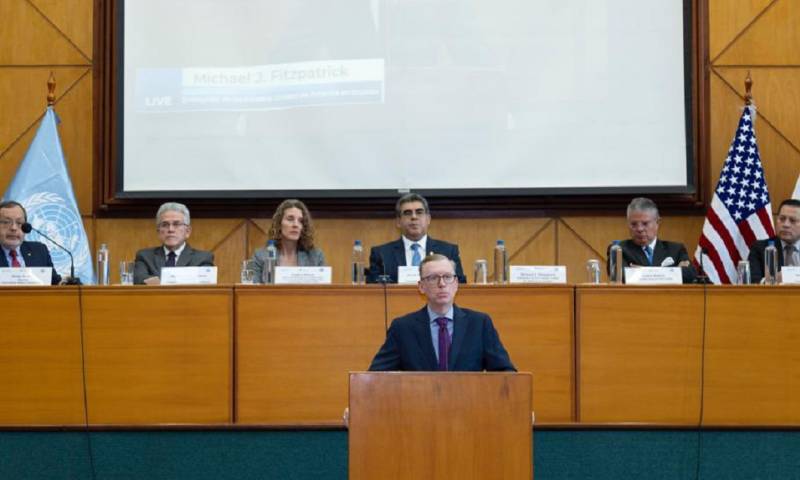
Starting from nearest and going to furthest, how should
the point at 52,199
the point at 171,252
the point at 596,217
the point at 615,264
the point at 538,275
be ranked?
1. the point at 538,275
2. the point at 615,264
3. the point at 171,252
4. the point at 52,199
5. the point at 596,217

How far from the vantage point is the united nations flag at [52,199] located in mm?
6797

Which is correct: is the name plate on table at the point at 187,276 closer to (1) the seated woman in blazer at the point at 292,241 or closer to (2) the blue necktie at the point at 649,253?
(1) the seated woman in blazer at the point at 292,241

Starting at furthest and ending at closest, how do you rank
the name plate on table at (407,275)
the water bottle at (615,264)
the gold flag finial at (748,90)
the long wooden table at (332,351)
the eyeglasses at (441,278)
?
1. the gold flag finial at (748,90)
2. the water bottle at (615,264)
3. the name plate on table at (407,275)
4. the long wooden table at (332,351)
5. the eyeglasses at (441,278)

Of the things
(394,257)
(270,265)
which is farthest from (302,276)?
(394,257)

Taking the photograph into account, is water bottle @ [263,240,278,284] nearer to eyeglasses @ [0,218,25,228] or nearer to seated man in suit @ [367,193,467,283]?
seated man in suit @ [367,193,467,283]

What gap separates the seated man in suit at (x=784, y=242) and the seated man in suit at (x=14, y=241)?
3.81 metres

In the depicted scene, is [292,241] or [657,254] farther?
[657,254]

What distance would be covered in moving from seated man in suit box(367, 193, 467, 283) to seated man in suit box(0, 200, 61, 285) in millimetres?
1728

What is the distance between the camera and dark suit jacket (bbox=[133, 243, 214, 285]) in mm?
5777

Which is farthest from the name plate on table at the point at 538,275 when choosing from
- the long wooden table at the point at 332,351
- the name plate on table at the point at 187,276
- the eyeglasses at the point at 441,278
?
the name plate on table at the point at 187,276

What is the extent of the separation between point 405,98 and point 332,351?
258 cm

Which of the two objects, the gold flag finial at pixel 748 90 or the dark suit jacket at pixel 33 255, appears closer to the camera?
the dark suit jacket at pixel 33 255

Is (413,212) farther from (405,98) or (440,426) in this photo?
(440,426)

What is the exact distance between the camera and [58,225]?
6824 mm
